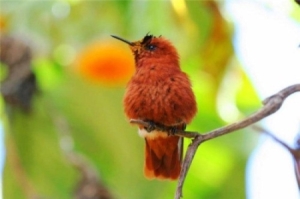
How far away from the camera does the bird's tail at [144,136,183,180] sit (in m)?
2.13

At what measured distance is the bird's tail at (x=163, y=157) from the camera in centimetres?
213

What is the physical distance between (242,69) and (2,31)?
109 centimetres

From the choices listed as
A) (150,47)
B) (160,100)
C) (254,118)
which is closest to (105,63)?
(150,47)

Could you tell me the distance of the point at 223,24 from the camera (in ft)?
10.4

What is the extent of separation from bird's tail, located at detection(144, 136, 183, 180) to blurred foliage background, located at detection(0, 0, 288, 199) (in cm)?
69

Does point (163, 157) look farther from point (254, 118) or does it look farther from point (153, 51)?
point (254, 118)

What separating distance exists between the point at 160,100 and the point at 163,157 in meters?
0.35

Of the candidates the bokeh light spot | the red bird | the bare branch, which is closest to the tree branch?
the bare branch

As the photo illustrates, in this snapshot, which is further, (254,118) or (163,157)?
(163,157)

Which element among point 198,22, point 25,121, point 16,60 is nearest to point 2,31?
point 16,60

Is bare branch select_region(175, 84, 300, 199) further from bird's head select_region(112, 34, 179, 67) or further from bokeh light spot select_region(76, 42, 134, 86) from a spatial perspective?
bokeh light spot select_region(76, 42, 134, 86)

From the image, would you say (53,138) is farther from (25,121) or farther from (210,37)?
(210,37)

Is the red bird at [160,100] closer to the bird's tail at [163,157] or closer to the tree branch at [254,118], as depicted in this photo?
the bird's tail at [163,157]

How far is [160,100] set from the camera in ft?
6.18
